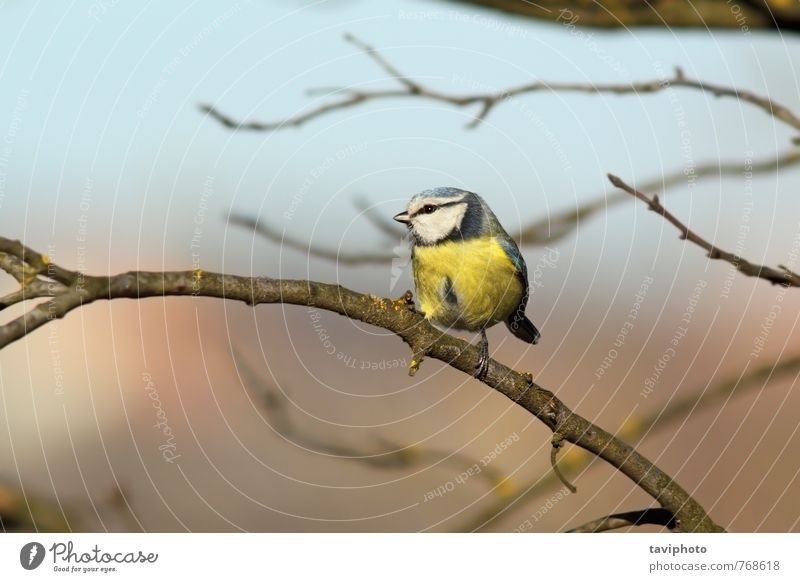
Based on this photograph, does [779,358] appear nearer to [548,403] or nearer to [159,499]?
[548,403]

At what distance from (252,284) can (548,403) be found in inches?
19.6

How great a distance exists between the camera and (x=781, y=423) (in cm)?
143

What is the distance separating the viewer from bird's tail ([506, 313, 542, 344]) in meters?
1.48

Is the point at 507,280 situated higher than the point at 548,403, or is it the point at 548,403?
the point at 507,280

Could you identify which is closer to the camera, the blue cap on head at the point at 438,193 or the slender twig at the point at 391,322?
the slender twig at the point at 391,322

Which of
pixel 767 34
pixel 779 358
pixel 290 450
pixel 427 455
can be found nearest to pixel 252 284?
pixel 427 455

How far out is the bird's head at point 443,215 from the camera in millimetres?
1391

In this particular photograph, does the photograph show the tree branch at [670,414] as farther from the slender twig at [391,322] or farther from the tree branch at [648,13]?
the tree branch at [648,13]

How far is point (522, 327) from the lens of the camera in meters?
1.49

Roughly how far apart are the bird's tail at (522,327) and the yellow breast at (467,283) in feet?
0.14

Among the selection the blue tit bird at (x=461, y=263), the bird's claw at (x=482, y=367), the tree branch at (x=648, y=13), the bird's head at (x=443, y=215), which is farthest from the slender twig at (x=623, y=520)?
the tree branch at (x=648, y=13)

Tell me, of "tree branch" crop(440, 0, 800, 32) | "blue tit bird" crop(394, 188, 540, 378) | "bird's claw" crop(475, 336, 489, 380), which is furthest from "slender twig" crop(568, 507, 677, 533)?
"tree branch" crop(440, 0, 800, 32)
